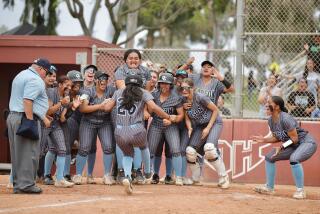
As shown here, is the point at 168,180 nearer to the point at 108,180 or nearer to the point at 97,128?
the point at 108,180

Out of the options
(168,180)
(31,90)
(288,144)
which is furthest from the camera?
(168,180)

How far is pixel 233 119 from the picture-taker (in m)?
13.1

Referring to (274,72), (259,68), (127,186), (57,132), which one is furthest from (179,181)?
(259,68)

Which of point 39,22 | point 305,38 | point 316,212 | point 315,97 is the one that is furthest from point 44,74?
point 39,22

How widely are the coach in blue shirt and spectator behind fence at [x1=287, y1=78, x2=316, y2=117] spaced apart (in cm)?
556

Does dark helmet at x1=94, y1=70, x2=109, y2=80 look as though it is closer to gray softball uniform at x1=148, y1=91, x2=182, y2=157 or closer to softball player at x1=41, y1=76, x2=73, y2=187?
softball player at x1=41, y1=76, x2=73, y2=187

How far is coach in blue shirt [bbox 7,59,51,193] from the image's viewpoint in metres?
9.12

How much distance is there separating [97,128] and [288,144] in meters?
3.01

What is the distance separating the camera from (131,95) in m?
9.73

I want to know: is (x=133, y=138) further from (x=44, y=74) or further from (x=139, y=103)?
(x=44, y=74)

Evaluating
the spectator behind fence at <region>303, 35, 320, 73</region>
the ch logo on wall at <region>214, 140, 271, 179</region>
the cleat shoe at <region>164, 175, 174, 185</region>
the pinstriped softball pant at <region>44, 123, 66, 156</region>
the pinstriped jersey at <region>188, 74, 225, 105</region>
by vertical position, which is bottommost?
the cleat shoe at <region>164, 175, 174, 185</region>

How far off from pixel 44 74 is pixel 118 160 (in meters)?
2.07

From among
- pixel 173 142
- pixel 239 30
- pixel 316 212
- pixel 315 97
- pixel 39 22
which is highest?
pixel 39 22

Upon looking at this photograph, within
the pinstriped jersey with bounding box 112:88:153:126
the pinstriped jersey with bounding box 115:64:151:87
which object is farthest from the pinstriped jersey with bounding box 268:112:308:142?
the pinstriped jersey with bounding box 115:64:151:87
